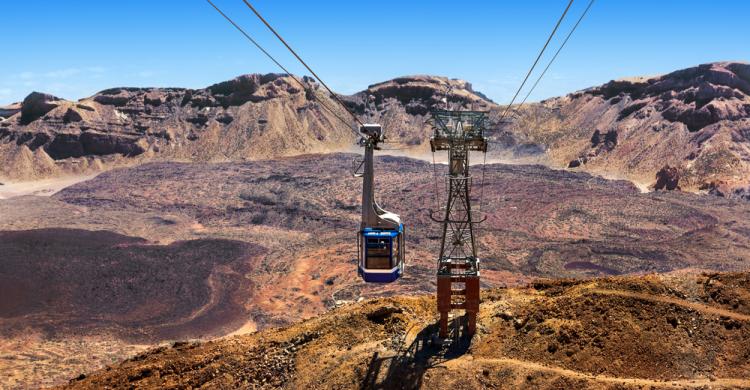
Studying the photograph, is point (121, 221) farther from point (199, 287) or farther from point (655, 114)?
point (655, 114)

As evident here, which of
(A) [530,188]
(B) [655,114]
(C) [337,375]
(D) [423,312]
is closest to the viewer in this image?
(C) [337,375]

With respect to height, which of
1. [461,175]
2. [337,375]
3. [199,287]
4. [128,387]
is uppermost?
[461,175]

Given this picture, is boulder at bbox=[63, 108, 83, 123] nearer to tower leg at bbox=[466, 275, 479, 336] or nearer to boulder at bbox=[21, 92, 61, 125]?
boulder at bbox=[21, 92, 61, 125]

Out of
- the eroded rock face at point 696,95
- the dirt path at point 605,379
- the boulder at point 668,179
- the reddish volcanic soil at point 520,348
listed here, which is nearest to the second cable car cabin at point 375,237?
the reddish volcanic soil at point 520,348

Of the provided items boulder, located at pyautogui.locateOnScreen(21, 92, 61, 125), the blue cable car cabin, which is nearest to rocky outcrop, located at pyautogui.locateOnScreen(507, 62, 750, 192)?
the blue cable car cabin

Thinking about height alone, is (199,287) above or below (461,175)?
below

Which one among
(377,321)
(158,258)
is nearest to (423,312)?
(377,321)
